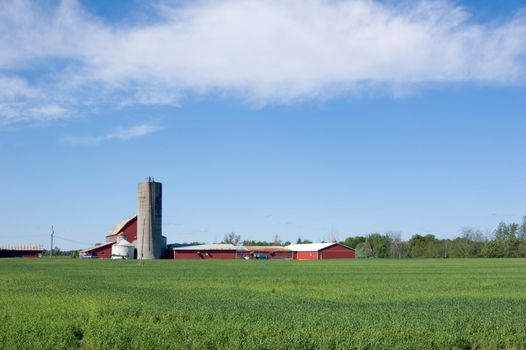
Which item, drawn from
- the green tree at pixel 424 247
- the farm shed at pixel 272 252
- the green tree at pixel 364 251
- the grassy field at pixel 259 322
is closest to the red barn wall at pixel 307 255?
the farm shed at pixel 272 252

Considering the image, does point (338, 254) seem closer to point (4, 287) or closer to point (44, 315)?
point (4, 287)

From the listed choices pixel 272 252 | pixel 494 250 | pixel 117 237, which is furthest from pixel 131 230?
pixel 494 250

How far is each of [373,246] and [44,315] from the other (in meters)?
175

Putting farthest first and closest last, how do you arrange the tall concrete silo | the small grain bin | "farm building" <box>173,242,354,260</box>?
"farm building" <box>173,242,354,260</box>, the small grain bin, the tall concrete silo

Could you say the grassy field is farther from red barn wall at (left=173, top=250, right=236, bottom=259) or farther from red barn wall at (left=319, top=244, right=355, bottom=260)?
red barn wall at (left=319, top=244, right=355, bottom=260)

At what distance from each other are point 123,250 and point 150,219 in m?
10.1

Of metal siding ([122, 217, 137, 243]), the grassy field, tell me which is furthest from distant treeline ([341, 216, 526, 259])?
the grassy field

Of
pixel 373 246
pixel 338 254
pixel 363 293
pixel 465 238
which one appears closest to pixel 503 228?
pixel 465 238

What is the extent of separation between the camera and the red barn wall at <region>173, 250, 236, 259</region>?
143000 millimetres

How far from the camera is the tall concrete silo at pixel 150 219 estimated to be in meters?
132

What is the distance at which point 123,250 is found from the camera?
447 feet

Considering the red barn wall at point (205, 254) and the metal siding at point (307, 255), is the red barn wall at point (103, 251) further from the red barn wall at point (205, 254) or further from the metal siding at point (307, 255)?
the metal siding at point (307, 255)

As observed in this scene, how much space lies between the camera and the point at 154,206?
134 metres

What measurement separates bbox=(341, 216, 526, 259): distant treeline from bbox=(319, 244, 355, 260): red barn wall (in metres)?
18.3
